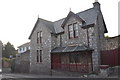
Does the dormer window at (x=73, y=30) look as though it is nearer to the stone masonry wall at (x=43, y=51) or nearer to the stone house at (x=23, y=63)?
the stone masonry wall at (x=43, y=51)

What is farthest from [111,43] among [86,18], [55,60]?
[55,60]

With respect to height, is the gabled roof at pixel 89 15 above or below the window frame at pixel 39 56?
above

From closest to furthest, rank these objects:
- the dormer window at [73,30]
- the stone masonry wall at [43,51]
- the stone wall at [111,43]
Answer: the stone wall at [111,43] < the dormer window at [73,30] < the stone masonry wall at [43,51]

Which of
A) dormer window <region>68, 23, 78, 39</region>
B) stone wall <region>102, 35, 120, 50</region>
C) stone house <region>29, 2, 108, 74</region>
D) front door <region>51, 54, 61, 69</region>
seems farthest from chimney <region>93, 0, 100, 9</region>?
front door <region>51, 54, 61, 69</region>

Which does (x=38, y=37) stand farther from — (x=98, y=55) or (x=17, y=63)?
(x=98, y=55)

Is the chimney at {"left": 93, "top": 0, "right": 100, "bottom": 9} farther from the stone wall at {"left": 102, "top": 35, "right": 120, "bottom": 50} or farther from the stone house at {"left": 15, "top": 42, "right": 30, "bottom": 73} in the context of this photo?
the stone house at {"left": 15, "top": 42, "right": 30, "bottom": 73}

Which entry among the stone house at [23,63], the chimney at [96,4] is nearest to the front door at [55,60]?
the stone house at [23,63]

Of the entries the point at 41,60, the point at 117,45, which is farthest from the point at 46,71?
the point at 117,45

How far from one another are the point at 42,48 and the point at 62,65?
5.34 meters

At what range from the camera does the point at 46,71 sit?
24109 mm

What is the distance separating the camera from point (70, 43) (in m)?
22.2

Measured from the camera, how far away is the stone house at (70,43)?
19.5 m

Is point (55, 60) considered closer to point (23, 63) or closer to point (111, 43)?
point (23, 63)

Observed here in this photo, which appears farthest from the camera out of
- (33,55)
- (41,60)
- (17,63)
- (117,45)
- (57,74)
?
(17,63)
